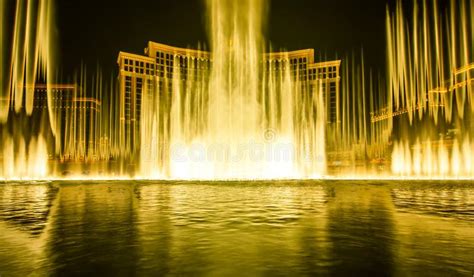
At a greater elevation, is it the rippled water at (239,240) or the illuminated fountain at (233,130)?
the illuminated fountain at (233,130)

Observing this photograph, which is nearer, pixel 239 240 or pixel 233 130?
pixel 239 240

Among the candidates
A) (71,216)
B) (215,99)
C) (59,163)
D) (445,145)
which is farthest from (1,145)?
(445,145)

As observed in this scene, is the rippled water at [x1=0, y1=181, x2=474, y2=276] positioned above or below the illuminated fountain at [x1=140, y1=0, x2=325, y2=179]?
below

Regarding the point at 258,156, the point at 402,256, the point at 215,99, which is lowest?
the point at 402,256

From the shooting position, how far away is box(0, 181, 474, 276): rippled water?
4602mm

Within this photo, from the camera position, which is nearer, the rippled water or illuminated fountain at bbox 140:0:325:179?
the rippled water

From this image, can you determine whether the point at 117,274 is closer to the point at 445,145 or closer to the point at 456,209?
the point at 456,209

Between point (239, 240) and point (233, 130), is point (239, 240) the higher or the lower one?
the lower one

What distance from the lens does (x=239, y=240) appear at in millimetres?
5965

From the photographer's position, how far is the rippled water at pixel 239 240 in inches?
181

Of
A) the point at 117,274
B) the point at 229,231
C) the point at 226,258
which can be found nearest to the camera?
the point at 117,274

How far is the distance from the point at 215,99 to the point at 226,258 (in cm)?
2426

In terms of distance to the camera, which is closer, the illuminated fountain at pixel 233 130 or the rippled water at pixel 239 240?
the rippled water at pixel 239 240

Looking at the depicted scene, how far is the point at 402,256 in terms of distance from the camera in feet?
16.5
